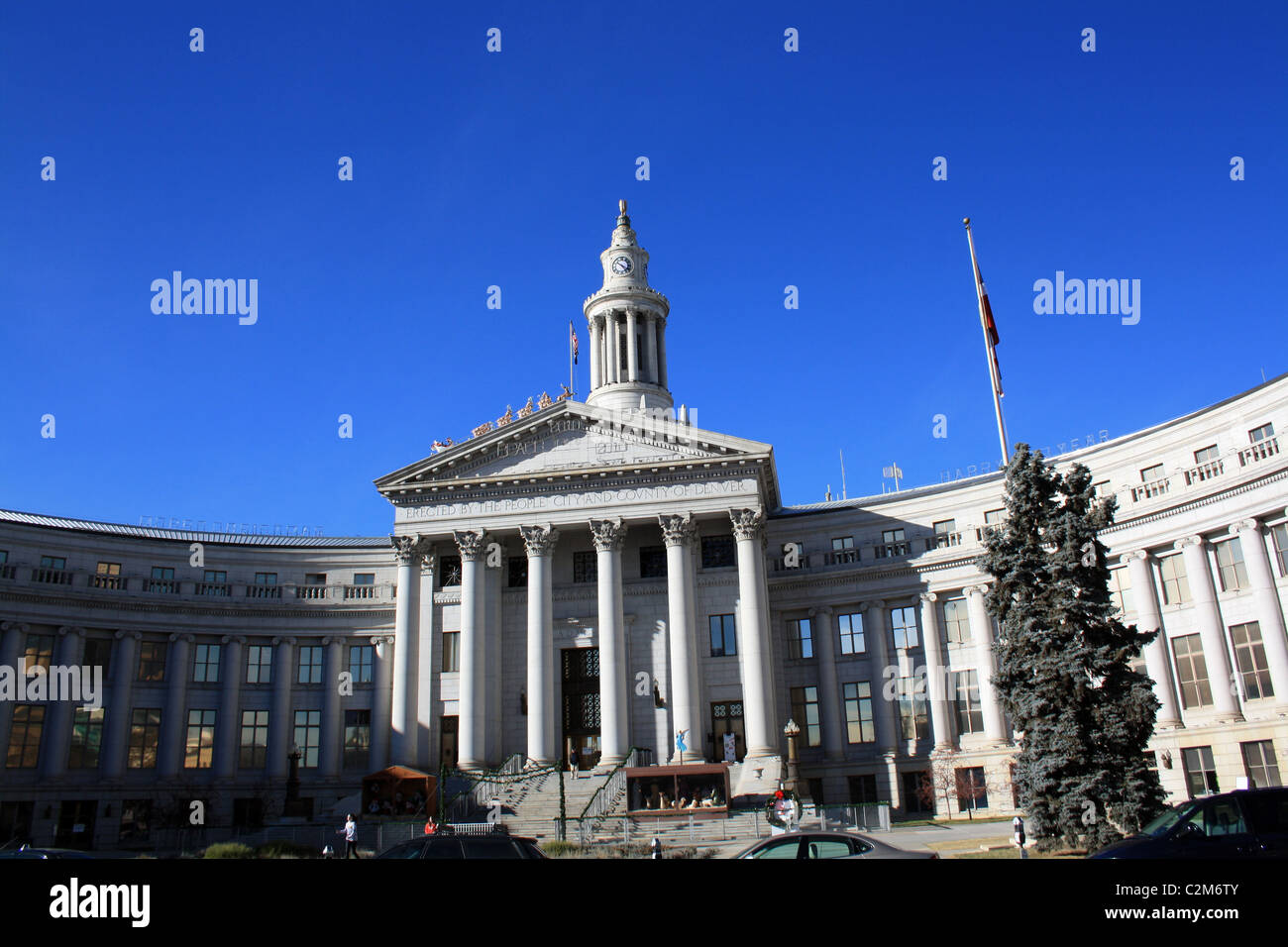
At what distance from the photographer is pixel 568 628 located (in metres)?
53.9

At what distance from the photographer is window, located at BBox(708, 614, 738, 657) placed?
52.6 meters

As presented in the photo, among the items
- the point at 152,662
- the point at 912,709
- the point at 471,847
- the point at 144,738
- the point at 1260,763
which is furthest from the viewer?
the point at 152,662

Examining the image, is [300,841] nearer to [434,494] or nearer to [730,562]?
[434,494]

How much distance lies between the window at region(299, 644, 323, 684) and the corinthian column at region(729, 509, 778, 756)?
24.4 meters

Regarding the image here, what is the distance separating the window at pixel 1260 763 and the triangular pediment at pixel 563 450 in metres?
26.1

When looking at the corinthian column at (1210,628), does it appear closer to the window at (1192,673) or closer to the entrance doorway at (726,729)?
the window at (1192,673)

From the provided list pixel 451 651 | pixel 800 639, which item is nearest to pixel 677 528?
pixel 800 639

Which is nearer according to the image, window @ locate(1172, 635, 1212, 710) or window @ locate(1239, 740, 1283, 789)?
window @ locate(1239, 740, 1283, 789)

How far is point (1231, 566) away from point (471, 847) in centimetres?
3694

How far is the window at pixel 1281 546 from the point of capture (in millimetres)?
40281

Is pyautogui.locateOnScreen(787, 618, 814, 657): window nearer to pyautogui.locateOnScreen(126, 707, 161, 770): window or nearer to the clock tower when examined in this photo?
the clock tower

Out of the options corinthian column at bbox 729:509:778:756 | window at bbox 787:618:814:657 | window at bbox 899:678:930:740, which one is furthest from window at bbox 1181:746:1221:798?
window at bbox 787:618:814:657

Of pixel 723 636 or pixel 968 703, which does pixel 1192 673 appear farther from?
pixel 723 636

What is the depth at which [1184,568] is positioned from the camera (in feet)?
146
